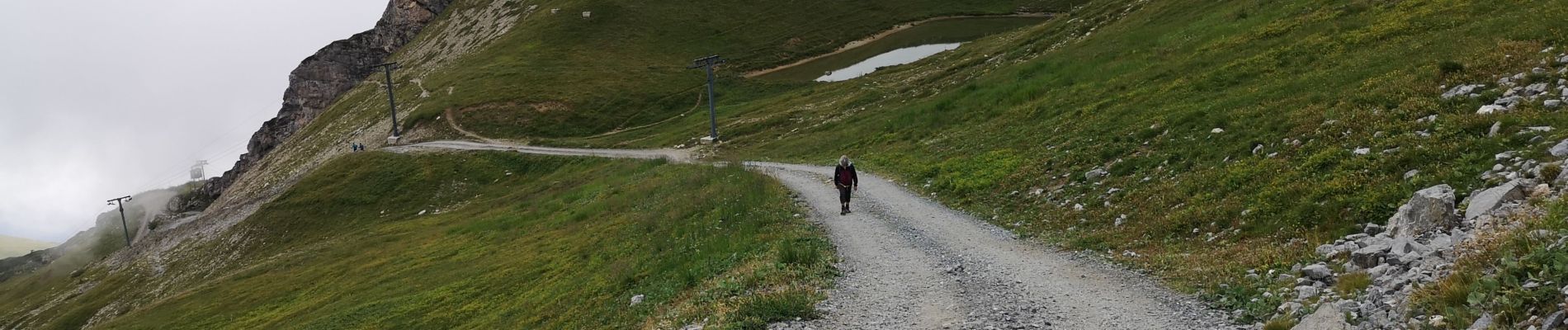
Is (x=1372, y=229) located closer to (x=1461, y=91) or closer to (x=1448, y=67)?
(x=1461, y=91)

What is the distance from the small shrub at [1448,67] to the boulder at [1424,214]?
9017 mm

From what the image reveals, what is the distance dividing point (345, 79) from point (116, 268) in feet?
340

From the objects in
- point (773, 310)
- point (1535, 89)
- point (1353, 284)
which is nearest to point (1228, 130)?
point (1535, 89)

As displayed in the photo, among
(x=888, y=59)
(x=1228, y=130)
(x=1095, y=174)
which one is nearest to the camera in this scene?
(x=1228, y=130)

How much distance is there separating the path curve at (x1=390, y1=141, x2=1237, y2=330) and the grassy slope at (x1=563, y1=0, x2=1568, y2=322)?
0.93m

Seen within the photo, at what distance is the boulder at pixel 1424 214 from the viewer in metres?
10.5

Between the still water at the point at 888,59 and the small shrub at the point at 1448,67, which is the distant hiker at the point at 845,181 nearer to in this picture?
the small shrub at the point at 1448,67

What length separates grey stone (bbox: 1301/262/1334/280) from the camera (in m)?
10.6

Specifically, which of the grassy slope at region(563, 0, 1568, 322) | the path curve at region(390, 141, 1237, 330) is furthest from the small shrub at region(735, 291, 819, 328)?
the grassy slope at region(563, 0, 1568, 322)

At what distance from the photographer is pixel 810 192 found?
97.8ft

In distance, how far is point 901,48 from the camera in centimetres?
12675

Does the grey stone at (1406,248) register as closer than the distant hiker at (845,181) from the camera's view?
Yes

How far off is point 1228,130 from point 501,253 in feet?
105

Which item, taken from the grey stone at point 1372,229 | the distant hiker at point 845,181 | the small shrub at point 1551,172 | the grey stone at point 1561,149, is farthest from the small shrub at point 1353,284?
the distant hiker at point 845,181
